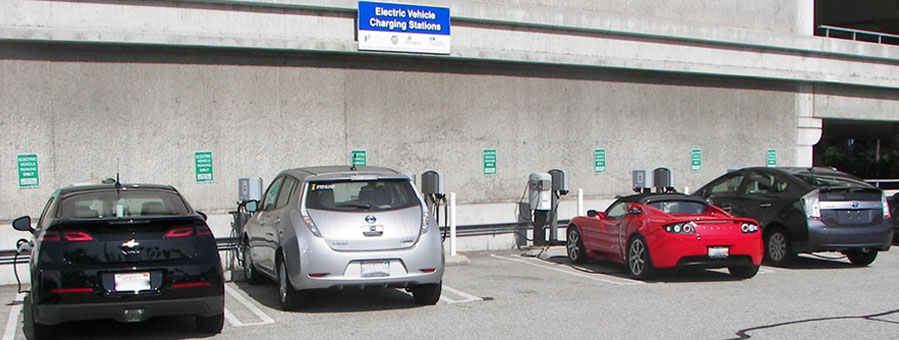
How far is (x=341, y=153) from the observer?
14.8m

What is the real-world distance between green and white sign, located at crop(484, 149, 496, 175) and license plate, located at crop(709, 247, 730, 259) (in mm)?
5750

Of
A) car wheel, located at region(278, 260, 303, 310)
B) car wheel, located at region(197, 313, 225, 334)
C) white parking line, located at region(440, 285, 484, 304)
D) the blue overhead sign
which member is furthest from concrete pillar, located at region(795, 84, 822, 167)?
car wheel, located at region(197, 313, 225, 334)

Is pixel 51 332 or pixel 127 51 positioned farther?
pixel 127 51

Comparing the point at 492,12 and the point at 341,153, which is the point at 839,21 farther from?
the point at 341,153

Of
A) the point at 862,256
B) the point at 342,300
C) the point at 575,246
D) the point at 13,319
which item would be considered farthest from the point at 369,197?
the point at 862,256

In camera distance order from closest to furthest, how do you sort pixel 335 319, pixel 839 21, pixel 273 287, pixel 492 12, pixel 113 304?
pixel 113 304 < pixel 335 319 < pixel 273 287 < pixel 492 12 < pixel 839 21

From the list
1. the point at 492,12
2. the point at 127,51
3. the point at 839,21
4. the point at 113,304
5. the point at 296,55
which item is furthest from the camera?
the point at 839,21

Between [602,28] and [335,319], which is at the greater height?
[602,28]

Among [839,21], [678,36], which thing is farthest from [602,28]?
[839,21]

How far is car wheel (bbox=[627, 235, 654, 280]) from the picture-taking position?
37.6 ft

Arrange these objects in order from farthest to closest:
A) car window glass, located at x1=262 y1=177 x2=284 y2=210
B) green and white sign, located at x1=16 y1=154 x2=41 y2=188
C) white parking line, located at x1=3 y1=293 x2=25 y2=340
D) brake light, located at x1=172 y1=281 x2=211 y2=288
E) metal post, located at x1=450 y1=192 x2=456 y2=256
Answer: metal post, located at x1=450 y1=192 x2=456 y2=256, green and white sign, located at x1=16 y1=154 x2=41 y2=188, car window glass, located at x1=262 y1=177 x2=284 y2=210, white parking line, located at x1=3 y1=293 x2=25 y2=340, brake light, located at x1=172 y1=281 x2=211 y2=288

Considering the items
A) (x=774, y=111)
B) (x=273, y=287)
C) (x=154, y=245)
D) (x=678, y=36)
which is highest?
(x=678, y=36)

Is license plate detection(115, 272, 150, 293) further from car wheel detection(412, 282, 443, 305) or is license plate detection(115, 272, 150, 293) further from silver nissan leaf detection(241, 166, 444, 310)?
car wheel detection(412, 282, 443, 305)

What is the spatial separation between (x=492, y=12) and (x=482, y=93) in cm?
153
